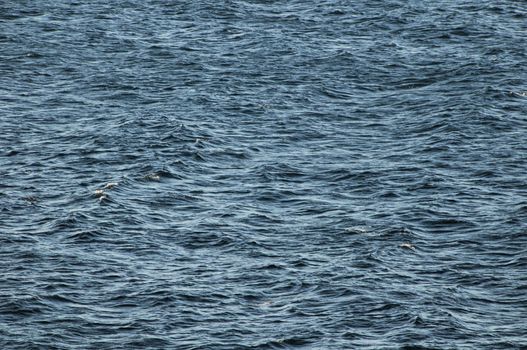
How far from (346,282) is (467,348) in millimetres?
9629

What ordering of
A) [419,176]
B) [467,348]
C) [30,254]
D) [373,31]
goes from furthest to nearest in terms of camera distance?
[373,31]
[419,176]
[30,254]
[467,348]

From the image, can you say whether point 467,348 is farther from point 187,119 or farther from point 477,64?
point 477,64

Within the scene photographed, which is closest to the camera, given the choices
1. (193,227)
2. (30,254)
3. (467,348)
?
(467,348)

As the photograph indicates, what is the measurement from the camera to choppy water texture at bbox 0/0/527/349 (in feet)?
200

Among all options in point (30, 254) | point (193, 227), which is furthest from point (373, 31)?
point (30, 254)

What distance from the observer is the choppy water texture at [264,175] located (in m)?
60.8

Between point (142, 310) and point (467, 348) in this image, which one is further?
point (142, 310)

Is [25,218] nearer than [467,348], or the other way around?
[467,348]

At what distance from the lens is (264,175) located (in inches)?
3191

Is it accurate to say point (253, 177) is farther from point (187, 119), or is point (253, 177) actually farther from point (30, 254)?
point (30, 254)

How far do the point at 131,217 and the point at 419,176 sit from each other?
20615mm

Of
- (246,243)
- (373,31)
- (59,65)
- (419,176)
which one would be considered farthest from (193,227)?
(373,31)

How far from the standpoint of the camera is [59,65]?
347ft

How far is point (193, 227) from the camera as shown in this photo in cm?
Result: 7238
